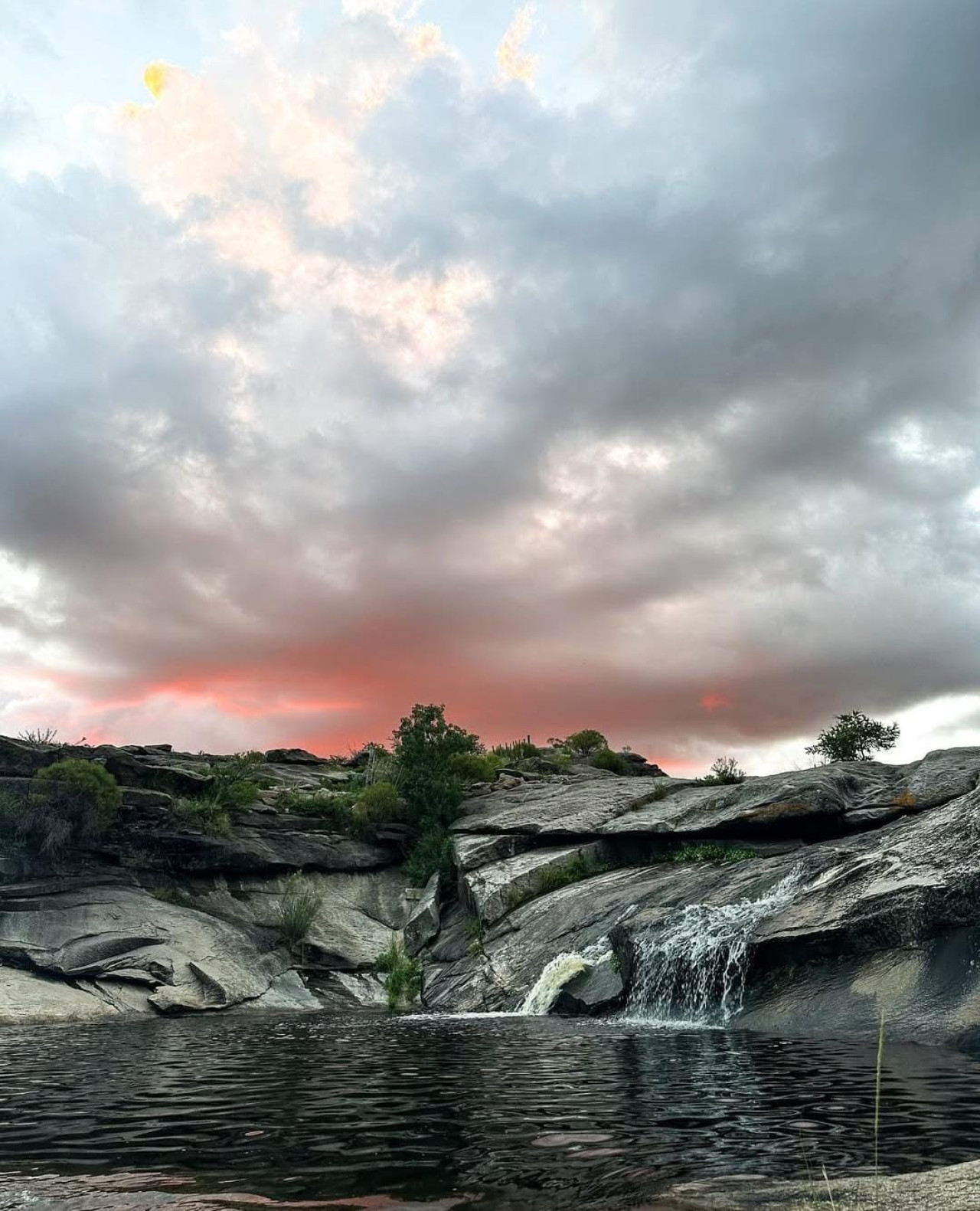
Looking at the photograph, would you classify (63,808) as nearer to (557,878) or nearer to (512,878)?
(512,878)

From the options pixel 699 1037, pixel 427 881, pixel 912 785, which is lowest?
pixel 699 1037

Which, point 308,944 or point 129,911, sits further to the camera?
point 308,944

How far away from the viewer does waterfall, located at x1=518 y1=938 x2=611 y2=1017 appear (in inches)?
→ 1188

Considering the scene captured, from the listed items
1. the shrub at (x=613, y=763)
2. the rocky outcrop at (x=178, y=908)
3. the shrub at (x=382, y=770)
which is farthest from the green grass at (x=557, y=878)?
the shrub at (x=613, y=763)

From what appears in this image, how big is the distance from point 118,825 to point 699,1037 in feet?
114

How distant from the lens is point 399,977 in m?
40.7

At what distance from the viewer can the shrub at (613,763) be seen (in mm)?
74812

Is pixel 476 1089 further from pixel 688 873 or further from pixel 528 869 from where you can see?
pixel 528 869

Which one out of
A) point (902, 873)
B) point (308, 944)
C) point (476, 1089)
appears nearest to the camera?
point (476, 1089)

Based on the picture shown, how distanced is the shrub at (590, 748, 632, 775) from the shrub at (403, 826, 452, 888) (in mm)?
26322

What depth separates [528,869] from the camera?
41.7 meters

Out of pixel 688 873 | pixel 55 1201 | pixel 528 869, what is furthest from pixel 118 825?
pixel 55 1201

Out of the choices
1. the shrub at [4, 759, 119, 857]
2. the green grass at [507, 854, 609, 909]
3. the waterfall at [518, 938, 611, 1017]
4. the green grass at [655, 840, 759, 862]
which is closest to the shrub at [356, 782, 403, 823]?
the shrub at [4, 759, 119, 857]

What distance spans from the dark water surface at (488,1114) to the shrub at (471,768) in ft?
126
